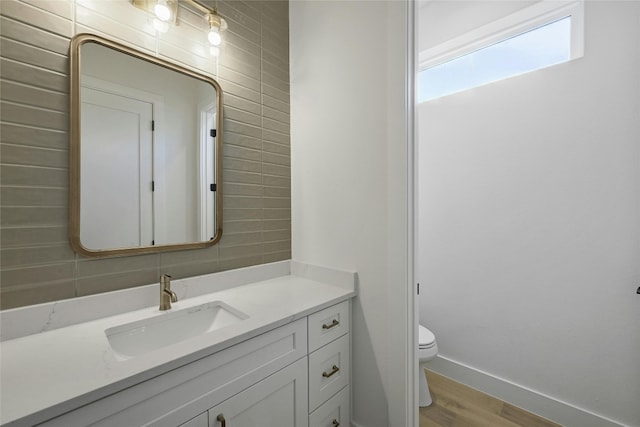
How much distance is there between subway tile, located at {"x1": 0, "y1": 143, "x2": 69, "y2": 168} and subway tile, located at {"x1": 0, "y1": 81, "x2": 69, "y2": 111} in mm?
146

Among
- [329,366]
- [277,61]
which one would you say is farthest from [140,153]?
[329,366]

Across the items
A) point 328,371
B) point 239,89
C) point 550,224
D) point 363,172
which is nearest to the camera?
point 328,371

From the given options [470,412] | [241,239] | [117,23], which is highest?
[117,23]

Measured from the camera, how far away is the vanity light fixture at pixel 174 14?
3.67ft

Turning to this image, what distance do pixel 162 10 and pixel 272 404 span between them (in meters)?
1.61

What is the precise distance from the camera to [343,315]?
1333 mm

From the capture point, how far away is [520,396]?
5.47 ft

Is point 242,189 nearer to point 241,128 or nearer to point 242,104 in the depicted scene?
point 241,128

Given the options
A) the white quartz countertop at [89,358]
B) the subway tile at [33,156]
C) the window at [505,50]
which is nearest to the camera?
the white quartz countertop at [89,358]

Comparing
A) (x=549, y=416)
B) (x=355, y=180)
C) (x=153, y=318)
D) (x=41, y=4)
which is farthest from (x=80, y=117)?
(x=549, y=416)

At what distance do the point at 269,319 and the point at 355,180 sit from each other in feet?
2.53

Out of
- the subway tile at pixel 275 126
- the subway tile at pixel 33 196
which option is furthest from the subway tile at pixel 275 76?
the subway tile at pixel 33 196

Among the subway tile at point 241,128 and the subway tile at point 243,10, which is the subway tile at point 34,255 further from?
the subway tile at point 243,10

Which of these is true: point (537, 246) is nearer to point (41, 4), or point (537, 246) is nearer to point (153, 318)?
point (153, 318)
